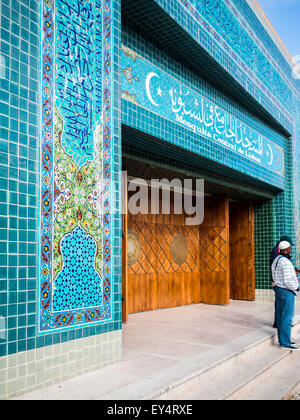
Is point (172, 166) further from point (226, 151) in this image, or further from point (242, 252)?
point (242, 252)

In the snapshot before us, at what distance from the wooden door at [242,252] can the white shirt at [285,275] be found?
4234mm

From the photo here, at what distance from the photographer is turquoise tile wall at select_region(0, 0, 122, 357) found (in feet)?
9.47

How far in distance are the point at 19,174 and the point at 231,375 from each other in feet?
8.57

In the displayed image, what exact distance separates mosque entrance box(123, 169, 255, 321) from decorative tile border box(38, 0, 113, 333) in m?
3.46

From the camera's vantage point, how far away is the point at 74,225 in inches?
138

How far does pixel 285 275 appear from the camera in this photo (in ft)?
16.3

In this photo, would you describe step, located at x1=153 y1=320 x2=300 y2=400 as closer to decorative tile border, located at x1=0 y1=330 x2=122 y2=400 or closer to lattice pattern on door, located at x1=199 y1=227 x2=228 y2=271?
decorative tile border, located at x1=0 y1=330 x2=122 y2=400

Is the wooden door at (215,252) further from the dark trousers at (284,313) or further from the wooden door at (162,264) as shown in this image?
the dark trousers at (284,313)

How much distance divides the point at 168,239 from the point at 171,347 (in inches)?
147

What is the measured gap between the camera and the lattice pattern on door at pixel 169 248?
7.56 metres

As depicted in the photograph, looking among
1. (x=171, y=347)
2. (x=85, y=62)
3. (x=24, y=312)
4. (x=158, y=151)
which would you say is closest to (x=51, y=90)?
(x=85, y=62)

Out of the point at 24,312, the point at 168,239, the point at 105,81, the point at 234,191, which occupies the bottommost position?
the point at 24,312

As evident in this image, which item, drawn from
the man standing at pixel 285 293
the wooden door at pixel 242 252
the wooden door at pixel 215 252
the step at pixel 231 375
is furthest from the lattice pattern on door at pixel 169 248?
the step at pixel 231 375
